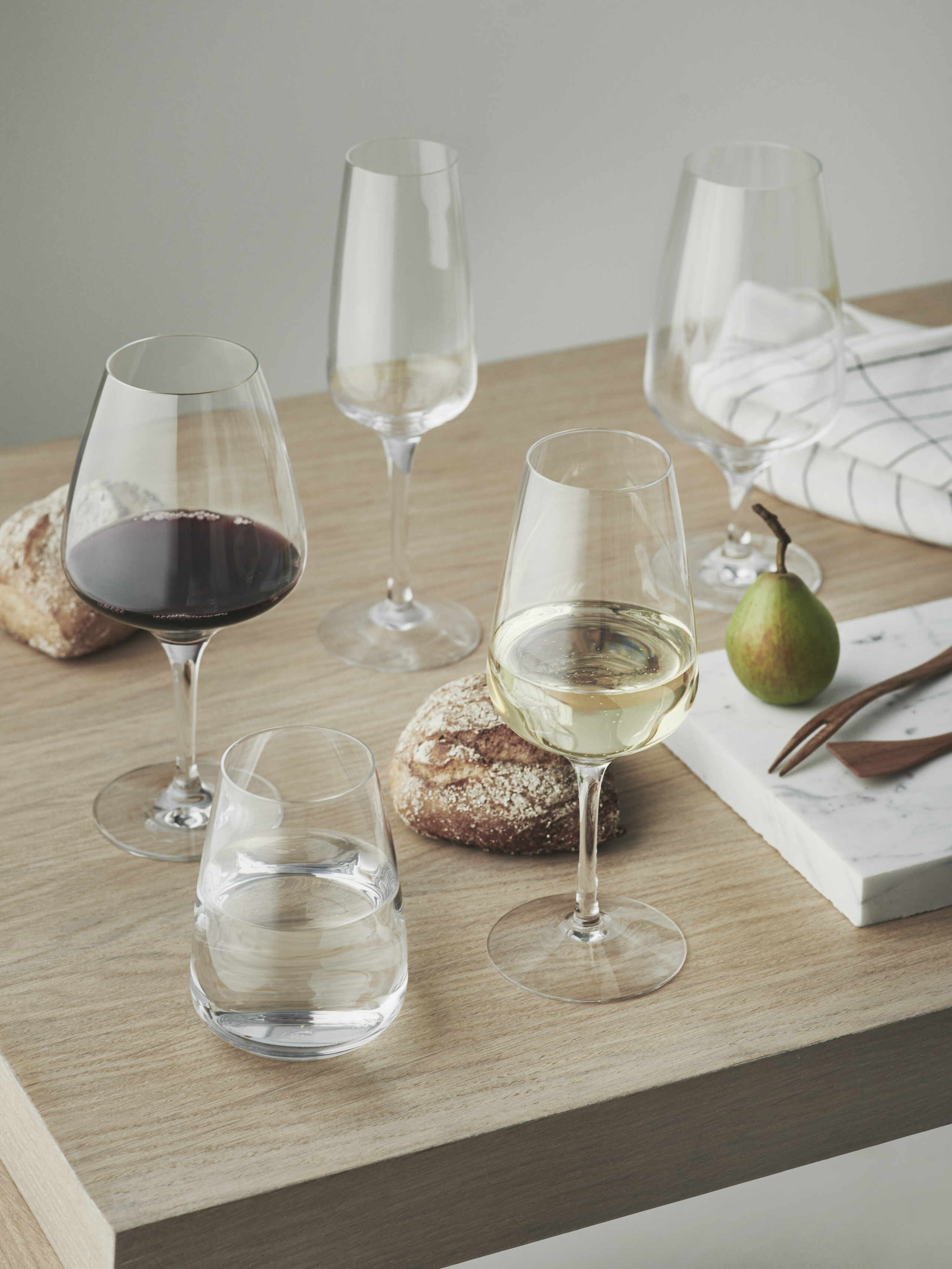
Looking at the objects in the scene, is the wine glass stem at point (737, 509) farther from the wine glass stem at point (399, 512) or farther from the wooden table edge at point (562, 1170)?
the wooden table edge at point (562, 1170)

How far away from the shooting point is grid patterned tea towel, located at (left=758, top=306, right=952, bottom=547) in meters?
1.17

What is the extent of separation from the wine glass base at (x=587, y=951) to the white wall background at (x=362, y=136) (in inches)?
88.2

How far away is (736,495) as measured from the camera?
1139 millimetres

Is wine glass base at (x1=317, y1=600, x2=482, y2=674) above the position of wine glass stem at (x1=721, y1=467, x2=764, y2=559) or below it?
below

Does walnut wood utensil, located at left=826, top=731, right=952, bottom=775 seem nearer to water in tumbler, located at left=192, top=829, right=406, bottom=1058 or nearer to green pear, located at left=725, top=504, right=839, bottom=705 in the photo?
green pear, located at left=725, top=504, right=839, bottom=705

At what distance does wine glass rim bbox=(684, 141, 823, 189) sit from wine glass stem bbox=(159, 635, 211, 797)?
1.68ft

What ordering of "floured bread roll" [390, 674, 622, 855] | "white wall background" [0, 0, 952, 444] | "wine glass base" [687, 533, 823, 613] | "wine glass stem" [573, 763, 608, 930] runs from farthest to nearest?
1. "white wall background" [0, 0, 952, 444]
2. "wine glass base" [687, 533, 823, 613]
3. "floured bread roll" [390, 674, 622, 855]
4. "wine glass stem" [573, 763, 608, 930]

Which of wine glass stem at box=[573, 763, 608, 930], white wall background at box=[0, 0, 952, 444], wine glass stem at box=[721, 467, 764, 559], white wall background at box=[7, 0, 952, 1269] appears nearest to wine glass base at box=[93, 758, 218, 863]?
wine glass stem at box=[573, 763, 608, 930]

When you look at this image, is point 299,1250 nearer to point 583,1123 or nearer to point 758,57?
point 583,1123

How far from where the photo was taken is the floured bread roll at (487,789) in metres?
0.82

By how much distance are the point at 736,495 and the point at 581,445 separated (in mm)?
468

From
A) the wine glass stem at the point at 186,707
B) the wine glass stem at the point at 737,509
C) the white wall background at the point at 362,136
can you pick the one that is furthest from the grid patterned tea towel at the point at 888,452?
the white wall background at the point at 362,136

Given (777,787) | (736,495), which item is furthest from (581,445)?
(736,495)

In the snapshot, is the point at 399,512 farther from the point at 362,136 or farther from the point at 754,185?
the point at 362,136
